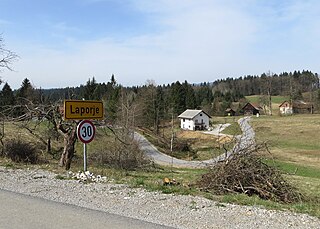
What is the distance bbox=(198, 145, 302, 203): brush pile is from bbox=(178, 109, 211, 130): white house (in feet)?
238

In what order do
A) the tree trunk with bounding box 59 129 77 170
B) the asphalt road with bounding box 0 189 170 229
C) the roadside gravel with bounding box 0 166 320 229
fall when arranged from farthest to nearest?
the tree trunk with bounding box 59 129 77 170, the roadside gravel with bounding box 0 166 320 229, the asphalt road with bounding box 0 189 170 229

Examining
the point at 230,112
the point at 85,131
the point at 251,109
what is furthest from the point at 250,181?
the point at 251,109

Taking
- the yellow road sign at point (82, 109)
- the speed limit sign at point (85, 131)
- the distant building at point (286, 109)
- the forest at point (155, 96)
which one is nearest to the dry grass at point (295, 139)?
the forest at point (155, 96)

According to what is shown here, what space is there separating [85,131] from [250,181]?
15.7 ft

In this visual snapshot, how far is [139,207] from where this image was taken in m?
6.66

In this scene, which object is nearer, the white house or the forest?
the forest

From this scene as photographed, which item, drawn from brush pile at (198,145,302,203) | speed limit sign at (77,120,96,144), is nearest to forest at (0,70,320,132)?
speed limit sign at (77,120,96,144)

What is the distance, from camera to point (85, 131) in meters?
10.0

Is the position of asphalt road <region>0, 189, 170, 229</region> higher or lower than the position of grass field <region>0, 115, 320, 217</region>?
higher

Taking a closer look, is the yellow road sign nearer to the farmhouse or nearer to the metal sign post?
the metal sign post

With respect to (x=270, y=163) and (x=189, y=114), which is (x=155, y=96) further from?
(x=270, y=163)

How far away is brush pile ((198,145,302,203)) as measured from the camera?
840 centimetres

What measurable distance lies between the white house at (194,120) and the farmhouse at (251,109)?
128 ft

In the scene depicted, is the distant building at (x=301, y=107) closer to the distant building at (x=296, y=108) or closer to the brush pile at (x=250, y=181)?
the distant building at (x=296, y=108)
